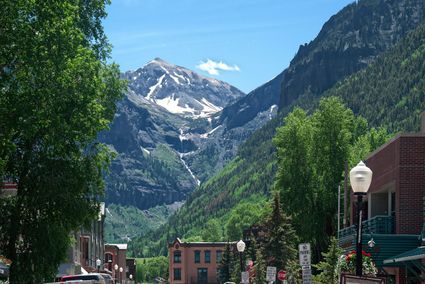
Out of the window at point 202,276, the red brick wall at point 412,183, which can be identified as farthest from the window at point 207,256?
the red brick wall at point 412,183

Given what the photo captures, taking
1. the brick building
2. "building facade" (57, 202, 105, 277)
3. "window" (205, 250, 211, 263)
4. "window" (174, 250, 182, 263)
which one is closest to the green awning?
the brick building

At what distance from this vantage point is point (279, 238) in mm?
64312

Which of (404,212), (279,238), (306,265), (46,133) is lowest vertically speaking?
(279,238)

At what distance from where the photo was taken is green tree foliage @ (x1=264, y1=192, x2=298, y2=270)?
2483 inches

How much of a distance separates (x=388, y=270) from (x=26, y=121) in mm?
14968

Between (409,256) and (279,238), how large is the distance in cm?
3628

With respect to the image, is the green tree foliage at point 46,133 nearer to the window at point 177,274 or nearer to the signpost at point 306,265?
the signpost at point 306,265

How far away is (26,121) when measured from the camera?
29609 mm

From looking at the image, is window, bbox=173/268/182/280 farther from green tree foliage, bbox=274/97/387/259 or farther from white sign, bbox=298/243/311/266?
white sign, bbox=298/243/311/266

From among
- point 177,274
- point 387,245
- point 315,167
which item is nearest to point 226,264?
point 177,274

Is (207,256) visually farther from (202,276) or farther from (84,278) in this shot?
(84,278)

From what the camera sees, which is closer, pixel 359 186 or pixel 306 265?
pixel 359 186

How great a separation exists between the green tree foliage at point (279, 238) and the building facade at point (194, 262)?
370 feet

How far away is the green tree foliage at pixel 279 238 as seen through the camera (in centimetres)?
6306
